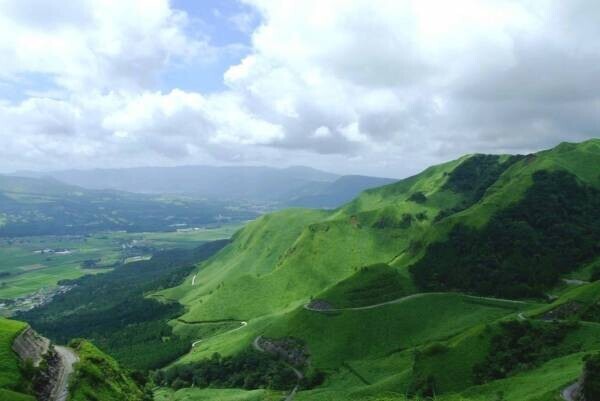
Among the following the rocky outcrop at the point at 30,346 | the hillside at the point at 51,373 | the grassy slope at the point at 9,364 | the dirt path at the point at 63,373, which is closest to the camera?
the grassy slope at the point at 9,364

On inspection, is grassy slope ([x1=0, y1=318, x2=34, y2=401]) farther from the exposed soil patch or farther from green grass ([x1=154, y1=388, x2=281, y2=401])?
the exposed soil patch

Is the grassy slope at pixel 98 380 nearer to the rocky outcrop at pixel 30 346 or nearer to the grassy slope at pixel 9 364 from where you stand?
the rocky outcrop at pixel 30 346

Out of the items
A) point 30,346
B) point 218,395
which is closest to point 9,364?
point 30,346

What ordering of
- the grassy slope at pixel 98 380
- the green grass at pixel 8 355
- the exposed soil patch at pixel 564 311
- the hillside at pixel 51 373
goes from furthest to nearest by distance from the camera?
the exposed soil patch at pixel 564 311
the grassy slope at pixel 98 380
the hillside at pixel 51 373
the green grass at pixel 8 355

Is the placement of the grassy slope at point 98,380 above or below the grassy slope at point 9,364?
below

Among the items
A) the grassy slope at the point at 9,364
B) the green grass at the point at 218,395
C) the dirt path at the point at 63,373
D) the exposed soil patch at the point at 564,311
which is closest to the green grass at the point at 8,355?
the grassy slope at the point at 9,364

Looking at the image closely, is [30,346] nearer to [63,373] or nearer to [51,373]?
[51,373]

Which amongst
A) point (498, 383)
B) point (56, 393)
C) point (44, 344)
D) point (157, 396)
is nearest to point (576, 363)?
point (498, 383)
